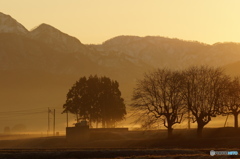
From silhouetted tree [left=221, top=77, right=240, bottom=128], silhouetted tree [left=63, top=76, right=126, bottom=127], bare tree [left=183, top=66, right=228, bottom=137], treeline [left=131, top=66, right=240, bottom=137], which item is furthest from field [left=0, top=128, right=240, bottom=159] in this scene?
silhouetted tree [left=63, top=76, right=126, bottom=127]

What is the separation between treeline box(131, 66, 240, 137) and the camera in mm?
122062

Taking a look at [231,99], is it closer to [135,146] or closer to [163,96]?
[163,96]

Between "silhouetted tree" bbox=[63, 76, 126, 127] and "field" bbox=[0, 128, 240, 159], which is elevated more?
"silhouetted tree" bbox=[63, 76, 126, 127]

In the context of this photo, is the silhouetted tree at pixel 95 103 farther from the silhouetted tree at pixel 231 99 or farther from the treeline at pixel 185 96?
the silhouetted tree at pixel 231 99

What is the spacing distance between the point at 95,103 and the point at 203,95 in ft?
185

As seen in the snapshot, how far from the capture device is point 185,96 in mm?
126250

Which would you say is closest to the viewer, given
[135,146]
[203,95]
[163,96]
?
[135,146]

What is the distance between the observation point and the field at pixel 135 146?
78.2 metres

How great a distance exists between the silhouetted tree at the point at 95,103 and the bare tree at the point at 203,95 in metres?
48.7

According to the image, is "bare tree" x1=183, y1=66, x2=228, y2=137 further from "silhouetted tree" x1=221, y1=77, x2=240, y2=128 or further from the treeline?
"silhouetted tree" x1=221, y1=77, x2=240, y2=128

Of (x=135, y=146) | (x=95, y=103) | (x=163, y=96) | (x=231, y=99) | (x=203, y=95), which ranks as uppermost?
(x=95, y=103)

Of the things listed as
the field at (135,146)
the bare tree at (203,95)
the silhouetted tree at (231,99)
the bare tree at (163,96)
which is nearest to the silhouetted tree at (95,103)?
the field at (135,146)

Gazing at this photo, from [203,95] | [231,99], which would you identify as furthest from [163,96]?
[231,99]

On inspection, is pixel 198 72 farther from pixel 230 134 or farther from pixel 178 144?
pixel 178 144
